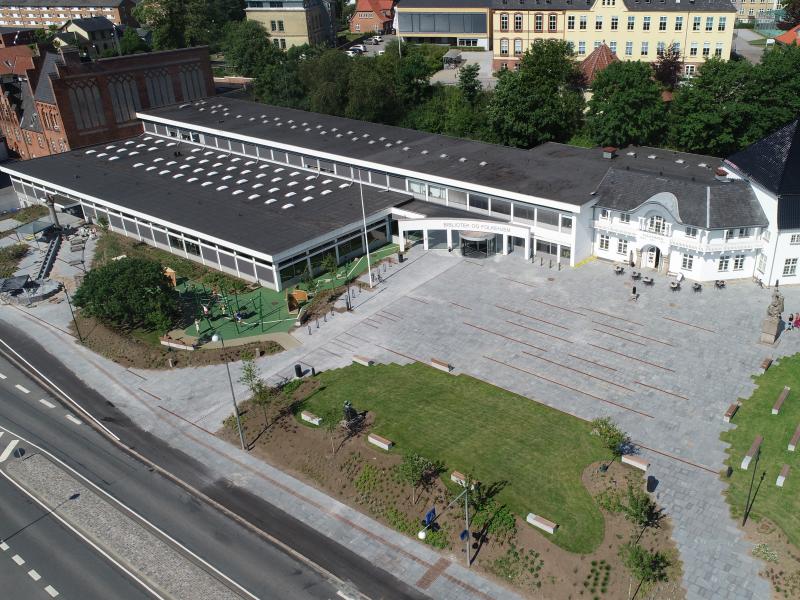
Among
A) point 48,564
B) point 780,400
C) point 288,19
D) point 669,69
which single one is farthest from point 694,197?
point 288,19

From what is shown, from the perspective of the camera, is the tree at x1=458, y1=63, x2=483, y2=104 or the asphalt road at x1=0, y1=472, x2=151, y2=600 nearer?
the asphalt road at x1=0, y1=472, x2=151, y2=600

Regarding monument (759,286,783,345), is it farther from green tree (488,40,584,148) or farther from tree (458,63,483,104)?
tree (458,63,483,104)

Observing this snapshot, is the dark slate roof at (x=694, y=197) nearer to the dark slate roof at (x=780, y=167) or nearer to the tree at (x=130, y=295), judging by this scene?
the dark slate roof at (x=780, y=167)

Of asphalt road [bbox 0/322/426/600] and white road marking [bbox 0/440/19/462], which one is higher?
white road marking [bbox 0/440/19/462]

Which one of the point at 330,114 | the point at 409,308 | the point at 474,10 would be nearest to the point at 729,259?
the point at 409,308

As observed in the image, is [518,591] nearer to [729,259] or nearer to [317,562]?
[317,562]

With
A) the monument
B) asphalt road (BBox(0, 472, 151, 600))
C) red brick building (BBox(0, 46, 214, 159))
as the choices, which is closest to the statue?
the monument

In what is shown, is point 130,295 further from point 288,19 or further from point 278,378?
point 288,19

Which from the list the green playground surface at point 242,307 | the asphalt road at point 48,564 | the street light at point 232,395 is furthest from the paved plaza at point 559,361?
the asphalt road at point 48,564
